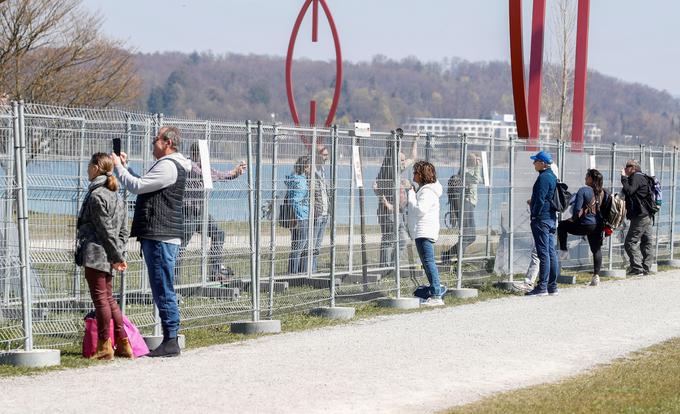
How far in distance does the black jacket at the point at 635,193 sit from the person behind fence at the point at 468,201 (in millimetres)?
4069

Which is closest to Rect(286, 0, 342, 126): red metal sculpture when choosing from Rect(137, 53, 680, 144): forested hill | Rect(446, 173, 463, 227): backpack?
Rect(446, 173, 463, 227): backpack

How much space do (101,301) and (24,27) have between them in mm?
25242

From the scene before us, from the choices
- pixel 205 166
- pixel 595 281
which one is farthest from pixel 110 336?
pixel 595 281

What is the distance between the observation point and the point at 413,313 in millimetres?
15828

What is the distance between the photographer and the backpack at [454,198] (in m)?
18.5

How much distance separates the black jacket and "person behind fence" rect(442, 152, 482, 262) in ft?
13.3

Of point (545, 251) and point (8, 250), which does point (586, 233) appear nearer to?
point (545, 251)

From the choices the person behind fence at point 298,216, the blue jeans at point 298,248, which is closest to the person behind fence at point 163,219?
the person behind fence at point 298,216

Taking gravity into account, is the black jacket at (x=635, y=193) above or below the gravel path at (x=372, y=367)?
above

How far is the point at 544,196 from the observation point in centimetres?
1805

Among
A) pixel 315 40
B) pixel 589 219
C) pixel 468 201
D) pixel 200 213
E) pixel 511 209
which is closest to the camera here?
pixel 200 213

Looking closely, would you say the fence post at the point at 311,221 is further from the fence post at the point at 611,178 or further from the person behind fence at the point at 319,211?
the fence post at the point at 611,178

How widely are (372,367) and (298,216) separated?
4.27m

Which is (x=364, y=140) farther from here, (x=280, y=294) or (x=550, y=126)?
(x=550, y=126)
